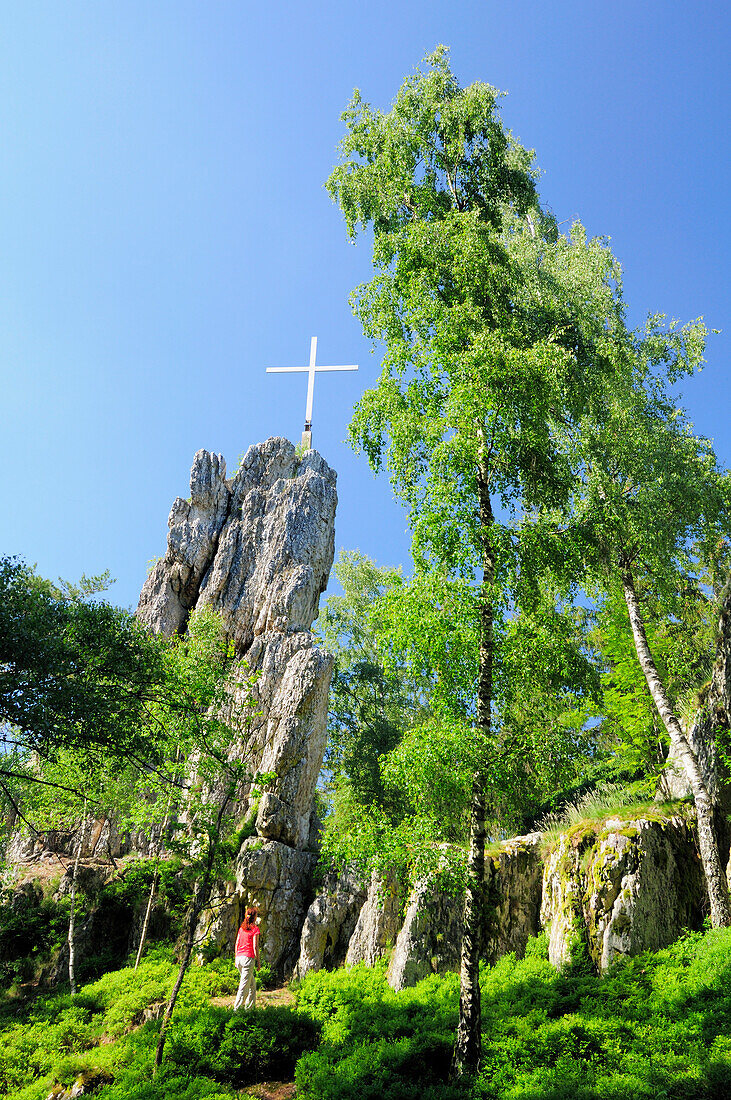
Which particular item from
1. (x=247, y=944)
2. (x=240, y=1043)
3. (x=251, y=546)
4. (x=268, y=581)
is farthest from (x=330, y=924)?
(x=251, y=546)

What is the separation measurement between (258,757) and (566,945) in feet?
40.0

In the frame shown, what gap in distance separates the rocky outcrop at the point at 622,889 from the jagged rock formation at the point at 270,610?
25.8 feet

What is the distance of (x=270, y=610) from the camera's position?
25500 millimetres

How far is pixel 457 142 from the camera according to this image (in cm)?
1325

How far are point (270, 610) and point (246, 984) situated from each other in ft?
49.4

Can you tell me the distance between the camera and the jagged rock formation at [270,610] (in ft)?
58.0

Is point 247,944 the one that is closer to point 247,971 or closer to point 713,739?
point 247,971

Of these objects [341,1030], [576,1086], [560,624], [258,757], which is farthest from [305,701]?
[576,1086]

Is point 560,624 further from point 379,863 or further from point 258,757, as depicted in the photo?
point 258,757

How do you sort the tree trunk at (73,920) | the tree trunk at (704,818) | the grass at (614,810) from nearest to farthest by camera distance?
the tree trunk at (704,818) → the grass at (614,810) → the tree trunk at (73,920)

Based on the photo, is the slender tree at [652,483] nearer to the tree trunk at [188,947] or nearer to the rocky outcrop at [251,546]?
the tree trunk at [188,947]

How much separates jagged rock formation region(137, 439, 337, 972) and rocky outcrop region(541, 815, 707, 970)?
7.87 meters

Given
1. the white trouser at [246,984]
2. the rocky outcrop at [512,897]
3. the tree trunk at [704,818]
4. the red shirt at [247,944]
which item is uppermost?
the tree trunk at [704,818]

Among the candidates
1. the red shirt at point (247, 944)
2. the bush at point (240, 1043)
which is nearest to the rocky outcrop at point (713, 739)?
the bush at point (240, 1043)
